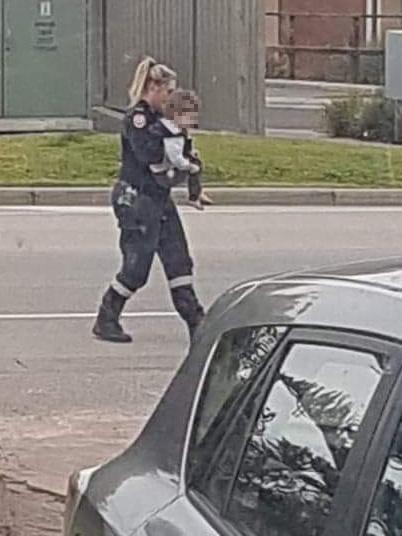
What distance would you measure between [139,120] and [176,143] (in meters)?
0.24

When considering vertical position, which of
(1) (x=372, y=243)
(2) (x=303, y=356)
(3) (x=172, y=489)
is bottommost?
(1) (x=372, y=243)

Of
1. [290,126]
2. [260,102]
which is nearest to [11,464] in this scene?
[260,102]

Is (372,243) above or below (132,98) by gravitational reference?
below

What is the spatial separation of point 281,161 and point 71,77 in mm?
4847

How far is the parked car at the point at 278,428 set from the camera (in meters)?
2.71

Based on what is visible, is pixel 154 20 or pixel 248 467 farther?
pixel 154 20

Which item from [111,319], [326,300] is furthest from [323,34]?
[326,300]

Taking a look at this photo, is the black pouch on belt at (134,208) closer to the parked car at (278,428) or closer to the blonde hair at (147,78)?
the blonde hair at (147,78)

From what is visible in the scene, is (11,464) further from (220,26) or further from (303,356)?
(220,26)

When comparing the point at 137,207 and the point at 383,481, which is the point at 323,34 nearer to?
the point at 137,207

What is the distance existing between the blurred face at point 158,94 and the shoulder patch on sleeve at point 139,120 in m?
0.12

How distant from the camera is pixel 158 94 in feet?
30.2

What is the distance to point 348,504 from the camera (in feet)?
8.81

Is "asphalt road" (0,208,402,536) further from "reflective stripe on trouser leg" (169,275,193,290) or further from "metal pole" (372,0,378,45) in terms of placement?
"metal pole" (372,0,378,45)
